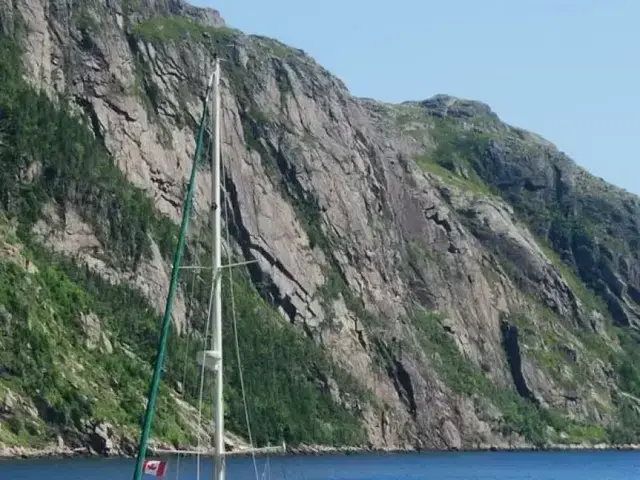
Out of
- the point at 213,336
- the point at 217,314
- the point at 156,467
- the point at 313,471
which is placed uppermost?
the point at 217,314

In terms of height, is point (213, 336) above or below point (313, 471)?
above

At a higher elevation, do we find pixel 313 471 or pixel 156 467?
pixel 313 471

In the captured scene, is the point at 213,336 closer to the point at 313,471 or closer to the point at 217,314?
the point at 217,314

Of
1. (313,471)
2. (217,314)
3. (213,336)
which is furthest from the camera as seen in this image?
(313,471)

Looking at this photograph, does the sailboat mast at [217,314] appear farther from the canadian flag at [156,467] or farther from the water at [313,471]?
the water at [313,471]

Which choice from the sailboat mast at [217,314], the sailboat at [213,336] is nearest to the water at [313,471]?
the sailboat mast at [217,314]

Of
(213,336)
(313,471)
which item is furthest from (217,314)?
(313,471)

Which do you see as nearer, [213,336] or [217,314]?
[217,314]

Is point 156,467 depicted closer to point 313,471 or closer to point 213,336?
point 213,336

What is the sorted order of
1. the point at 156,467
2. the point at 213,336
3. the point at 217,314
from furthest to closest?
the point at 213,336
the point at 217,314
the point at 156,467

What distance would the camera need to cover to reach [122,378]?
18425 centimetres

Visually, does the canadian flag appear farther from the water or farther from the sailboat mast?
the water

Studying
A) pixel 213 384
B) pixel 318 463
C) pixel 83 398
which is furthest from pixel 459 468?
pixel 213 384

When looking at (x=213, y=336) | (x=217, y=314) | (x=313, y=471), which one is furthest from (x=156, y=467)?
(x=313, y=471)
